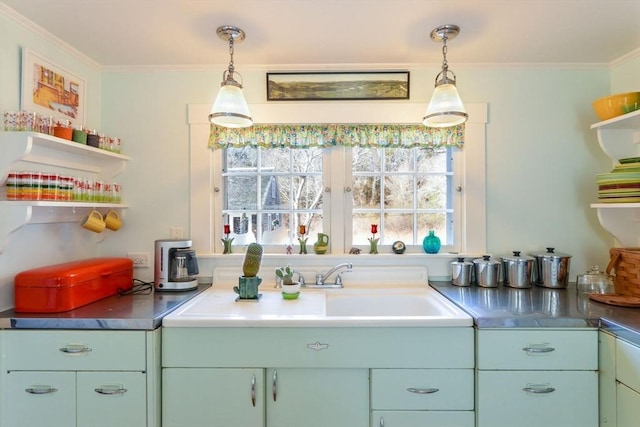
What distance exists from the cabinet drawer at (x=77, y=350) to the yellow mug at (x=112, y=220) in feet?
2.37

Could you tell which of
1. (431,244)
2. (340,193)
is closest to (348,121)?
(340,193)

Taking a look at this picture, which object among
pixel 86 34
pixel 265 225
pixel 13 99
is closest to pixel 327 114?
pixel 265 225

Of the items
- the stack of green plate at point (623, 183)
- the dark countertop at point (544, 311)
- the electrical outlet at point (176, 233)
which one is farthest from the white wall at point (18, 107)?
the stack of green plate at point (623, 183)

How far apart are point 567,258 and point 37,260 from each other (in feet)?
9.35

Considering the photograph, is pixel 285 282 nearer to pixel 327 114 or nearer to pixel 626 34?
pixel 327 114

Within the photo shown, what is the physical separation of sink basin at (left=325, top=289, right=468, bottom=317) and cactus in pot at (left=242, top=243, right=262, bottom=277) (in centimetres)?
46

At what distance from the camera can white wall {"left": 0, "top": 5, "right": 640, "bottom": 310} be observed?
2.02 meters

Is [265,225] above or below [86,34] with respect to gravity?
below

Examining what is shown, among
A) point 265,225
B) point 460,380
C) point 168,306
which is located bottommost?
point 460,380

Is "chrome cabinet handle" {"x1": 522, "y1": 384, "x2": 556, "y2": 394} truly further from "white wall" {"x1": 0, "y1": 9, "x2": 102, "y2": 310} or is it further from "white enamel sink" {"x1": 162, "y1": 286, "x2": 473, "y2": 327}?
"white wall" {"x1": 0, "y1": 9, "x2": 102, "y2": 310}

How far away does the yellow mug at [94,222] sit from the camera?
1787 millimetres

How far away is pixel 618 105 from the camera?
5.67 ft

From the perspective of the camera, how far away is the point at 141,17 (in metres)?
1.55

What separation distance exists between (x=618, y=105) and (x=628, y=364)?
131 cm
